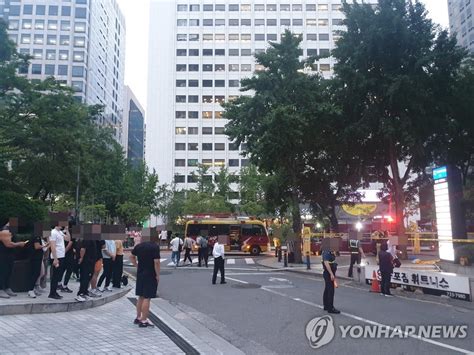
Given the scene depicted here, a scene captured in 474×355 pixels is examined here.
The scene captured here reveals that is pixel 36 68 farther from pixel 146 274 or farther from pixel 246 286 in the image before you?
pixel 146 274

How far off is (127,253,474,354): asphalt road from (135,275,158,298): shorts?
5.14ft

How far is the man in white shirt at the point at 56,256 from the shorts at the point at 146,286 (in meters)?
2.58

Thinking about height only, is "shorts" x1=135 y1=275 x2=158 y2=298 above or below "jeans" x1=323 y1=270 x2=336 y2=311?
above

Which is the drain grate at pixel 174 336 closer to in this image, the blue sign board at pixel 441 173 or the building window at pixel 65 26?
the blue sign board at pixel 441 173

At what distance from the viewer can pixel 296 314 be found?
9531mm

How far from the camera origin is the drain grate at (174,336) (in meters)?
6.44

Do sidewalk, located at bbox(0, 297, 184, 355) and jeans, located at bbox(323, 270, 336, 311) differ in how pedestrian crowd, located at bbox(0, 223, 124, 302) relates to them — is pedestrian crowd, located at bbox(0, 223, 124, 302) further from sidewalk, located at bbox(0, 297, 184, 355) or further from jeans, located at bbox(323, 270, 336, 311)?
jeans, located at bbox(323, 270, 336, 311)

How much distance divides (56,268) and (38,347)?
3226 millimetres

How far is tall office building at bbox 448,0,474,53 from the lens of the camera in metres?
75.8

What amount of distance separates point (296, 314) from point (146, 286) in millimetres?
3726

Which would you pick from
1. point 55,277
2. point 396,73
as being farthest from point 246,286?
point 396,73

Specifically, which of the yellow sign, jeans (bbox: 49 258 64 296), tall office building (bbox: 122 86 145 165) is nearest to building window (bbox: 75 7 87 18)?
tall office building (bbox: 122 86 145 165)

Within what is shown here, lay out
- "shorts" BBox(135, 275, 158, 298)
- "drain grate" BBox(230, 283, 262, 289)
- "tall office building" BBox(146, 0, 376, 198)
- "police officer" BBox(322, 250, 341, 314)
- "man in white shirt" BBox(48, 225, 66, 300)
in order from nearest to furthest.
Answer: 1. "shorts" BBox(135, 275, 158, 298)
2. "man in white shirt" BBox(48, 225, 66, 300)
3. "police officer" BBox(322, 250, 341, 314)
4. "drain grate" BBox(230, 283, 262, 289)
5. "tall office building" BBox(146, 0, 376, 198)

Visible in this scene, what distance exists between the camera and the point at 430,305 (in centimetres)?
1085
